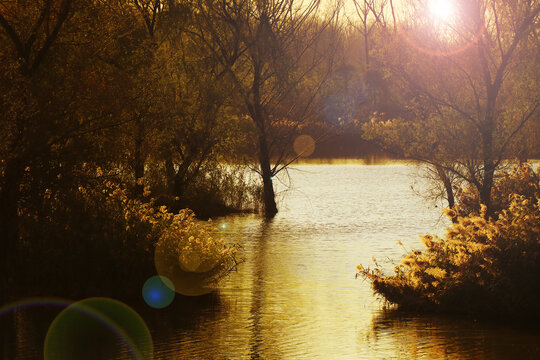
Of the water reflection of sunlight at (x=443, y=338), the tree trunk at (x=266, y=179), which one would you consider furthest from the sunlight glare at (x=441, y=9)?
the water reflection of sunlight at (x=443, y=338)

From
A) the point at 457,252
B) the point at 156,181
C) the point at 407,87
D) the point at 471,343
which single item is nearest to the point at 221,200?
the point at 156,181

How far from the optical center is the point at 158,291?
19719 millimetres

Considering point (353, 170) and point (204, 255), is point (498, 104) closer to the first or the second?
point (204, 255)

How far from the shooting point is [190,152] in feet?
120

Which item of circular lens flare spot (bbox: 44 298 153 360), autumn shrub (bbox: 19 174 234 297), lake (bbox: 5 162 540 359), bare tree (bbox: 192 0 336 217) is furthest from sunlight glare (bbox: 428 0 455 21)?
circular lens flare spot (bbox: 44 298 153 360)

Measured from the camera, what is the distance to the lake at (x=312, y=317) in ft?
49.8

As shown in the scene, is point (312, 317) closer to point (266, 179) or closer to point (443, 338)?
point (443, 338)

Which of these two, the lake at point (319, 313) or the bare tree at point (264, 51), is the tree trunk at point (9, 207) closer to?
the lake at point (319, 313)

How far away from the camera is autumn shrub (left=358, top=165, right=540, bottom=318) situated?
1702cm

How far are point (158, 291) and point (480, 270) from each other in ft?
25.1

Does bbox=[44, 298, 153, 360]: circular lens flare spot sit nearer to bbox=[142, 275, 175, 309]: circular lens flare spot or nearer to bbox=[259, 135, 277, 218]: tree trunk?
bbox=[142, 275, 175, 309]: circular lens flare spot

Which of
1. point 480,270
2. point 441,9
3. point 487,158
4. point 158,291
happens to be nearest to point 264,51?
point 441,9

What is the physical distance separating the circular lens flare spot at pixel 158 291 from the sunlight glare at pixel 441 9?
1463cm

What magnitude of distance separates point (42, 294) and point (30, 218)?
1786 millimetres
